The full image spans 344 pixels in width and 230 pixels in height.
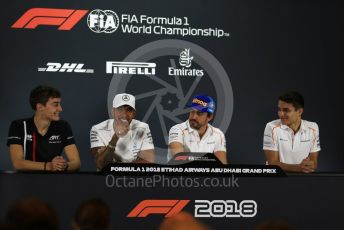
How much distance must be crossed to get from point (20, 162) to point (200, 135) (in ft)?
7.29

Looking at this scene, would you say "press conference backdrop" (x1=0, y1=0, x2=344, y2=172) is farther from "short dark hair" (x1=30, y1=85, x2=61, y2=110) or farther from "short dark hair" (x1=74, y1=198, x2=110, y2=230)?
Result: "short dark hair" (x1=74, y1=198, x2=110, y2=230)

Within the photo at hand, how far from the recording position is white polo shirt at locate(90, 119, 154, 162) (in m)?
6.98

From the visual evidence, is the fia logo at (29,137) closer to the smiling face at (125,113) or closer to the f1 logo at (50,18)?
the smiling face at (125,113)

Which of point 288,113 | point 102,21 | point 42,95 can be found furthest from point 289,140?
point 42,95

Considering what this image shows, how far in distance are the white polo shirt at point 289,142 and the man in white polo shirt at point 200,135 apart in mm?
516

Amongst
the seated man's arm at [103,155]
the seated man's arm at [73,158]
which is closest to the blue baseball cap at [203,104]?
the seated man's arm at [103,155]

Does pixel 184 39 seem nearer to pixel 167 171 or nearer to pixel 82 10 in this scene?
pixel 82 10

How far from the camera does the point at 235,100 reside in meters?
7.88

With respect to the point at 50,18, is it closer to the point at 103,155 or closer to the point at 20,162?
the point at 103,155

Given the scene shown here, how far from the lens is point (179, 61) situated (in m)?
7.77

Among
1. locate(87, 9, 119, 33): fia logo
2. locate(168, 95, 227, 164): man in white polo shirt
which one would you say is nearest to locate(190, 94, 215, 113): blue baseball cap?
locate(168, 95, 227, 164): man in white polo shirt

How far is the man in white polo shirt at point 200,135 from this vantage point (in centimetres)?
698

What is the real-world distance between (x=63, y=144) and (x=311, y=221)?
2.30 metres

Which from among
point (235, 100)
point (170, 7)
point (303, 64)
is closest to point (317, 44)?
point (303, 64)
